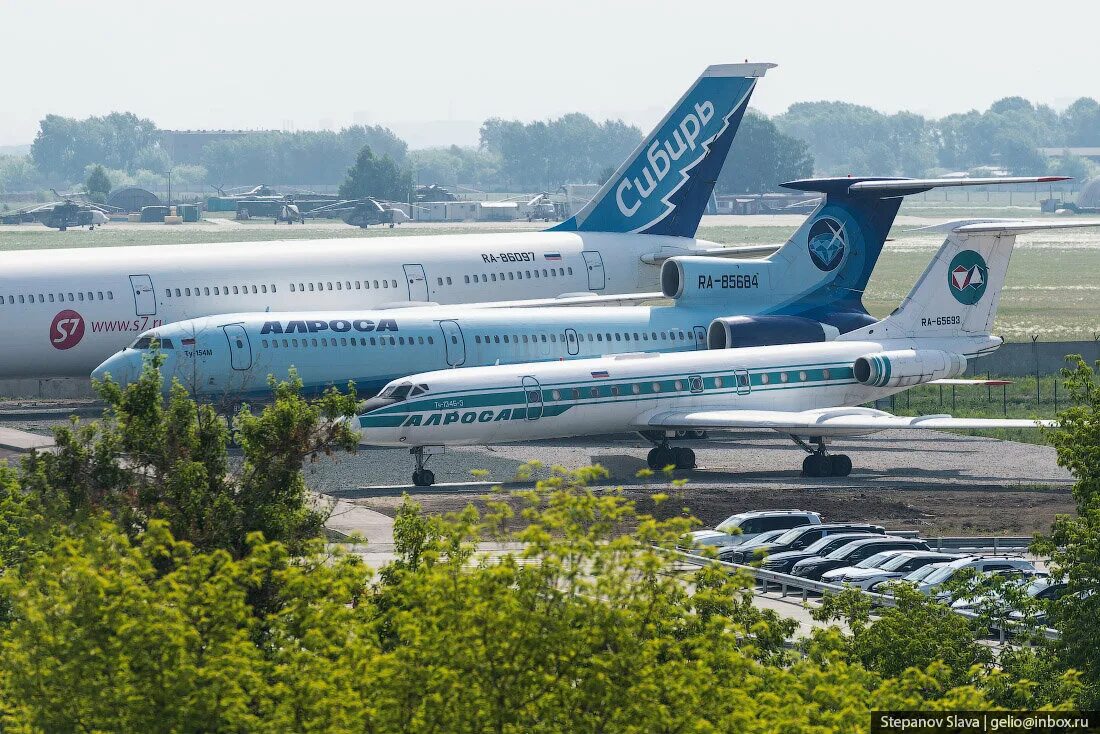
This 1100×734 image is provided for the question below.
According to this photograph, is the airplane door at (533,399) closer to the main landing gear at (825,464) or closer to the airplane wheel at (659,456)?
the airplane wheel at (659,456)

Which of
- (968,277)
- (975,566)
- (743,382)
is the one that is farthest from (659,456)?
(975,566)

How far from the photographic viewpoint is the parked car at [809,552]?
35656 mm

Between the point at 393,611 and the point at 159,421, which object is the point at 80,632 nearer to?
the point at 393,611

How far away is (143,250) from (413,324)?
10534 millimetres

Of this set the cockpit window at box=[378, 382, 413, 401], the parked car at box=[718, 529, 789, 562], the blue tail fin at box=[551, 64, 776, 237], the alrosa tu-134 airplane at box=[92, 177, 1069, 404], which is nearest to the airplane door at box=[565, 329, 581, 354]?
the alrosa tu-134 airplane at box=[92, 177, 1069, 404]

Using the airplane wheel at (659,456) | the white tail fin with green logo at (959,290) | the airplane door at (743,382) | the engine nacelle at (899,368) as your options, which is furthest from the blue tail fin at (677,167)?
the airplane wheel at (659,456)

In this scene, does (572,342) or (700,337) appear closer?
(572,342)

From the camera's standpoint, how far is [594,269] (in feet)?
197

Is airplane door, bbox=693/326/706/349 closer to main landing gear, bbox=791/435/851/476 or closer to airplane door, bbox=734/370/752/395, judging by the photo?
airplane door, bbox=734/370/752/395

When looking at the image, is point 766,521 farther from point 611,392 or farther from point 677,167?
point 677,167

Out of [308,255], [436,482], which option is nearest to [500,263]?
[308,255]

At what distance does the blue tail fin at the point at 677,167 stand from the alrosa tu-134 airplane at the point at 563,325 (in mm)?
4483

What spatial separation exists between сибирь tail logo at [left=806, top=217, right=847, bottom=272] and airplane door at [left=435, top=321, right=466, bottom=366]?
12228 mm

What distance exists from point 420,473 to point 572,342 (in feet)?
26.9
